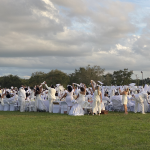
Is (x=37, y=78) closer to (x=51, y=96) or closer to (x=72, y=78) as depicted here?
(x=72, y=78)

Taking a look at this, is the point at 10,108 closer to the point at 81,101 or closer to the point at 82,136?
the point at 81,101

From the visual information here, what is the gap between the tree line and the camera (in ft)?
243

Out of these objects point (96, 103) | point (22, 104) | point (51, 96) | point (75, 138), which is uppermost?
point (51, 96)

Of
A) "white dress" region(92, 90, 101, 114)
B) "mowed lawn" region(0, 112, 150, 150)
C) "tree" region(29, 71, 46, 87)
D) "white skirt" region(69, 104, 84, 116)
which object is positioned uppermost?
"tree" region(29, 71, 46, 87)

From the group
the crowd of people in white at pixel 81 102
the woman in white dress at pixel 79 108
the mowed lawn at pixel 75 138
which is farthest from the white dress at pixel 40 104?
the mowed lawn at pixel 75 138

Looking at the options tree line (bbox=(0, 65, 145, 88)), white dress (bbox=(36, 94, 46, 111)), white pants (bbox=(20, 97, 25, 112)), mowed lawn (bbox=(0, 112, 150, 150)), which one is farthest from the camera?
tree line (bbox=(0, 65, 145, 88))

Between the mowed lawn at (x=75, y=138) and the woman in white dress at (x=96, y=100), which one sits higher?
the woman in white dress at (x=96, y=100)

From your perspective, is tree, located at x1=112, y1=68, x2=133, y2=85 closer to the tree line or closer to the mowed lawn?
the tree line

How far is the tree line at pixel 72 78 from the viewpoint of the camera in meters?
74.1

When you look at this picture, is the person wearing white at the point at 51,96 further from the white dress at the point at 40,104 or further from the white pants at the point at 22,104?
the white pants at the point at 22,104

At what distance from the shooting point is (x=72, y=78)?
76.7 metres

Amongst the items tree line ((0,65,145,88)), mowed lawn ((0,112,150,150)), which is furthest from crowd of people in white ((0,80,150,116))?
tree line ((0,65,145,88))

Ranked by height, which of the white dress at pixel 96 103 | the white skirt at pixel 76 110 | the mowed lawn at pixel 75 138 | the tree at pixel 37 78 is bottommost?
the mowed lawn at pixel 75 138

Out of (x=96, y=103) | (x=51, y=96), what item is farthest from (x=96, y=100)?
(x=51, y=96)
